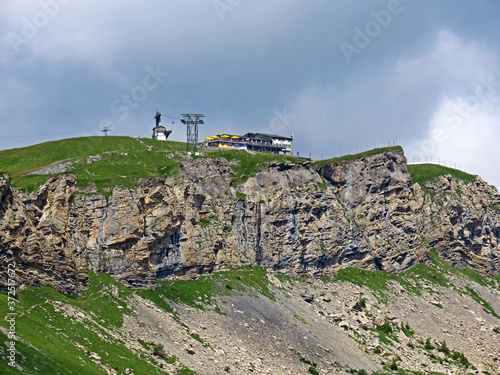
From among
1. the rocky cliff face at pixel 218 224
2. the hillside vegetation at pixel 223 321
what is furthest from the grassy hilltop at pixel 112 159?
the hillside vegetation at pixel 223 321

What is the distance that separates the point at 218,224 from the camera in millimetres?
140625

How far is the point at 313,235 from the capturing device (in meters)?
164

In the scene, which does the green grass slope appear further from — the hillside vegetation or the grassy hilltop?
the hillside vegetation

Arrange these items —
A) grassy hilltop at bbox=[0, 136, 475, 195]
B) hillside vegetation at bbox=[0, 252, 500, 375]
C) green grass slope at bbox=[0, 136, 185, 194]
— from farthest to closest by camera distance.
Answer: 1. grassy hilltop at bbox=[0, 136, 475, 195]
2. green grass slope at bbox=[0, 136, 185, 194]
3. hillside vegetation at bbox=[0, 252, 500, 375]


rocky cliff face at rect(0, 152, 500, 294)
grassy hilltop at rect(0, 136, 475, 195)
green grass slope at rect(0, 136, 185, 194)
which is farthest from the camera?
grassy hilltop at rect(0, 136, 475, 195)

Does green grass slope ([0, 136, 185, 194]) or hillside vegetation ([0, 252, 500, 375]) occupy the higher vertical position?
green grass slope ([0, 136, 185, 194])

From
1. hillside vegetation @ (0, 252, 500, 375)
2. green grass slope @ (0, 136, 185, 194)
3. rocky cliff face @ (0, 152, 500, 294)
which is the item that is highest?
green grass slope @ (0, 136, 185, 194)

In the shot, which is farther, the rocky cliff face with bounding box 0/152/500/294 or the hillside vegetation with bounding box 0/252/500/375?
the rocky cliff face with bounding box 0/152/500/294

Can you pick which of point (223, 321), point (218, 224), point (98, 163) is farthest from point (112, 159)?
point (223, 321)

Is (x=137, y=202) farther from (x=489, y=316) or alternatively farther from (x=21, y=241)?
(x=489, y=316)

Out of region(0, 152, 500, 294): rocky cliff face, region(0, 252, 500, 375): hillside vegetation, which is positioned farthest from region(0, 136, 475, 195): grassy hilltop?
region(0, 252, 500, 375): hillside vegetation

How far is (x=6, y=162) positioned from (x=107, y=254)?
200ft

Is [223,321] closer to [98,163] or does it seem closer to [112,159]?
[98,163]

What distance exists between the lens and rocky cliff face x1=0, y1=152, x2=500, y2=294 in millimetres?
102375
